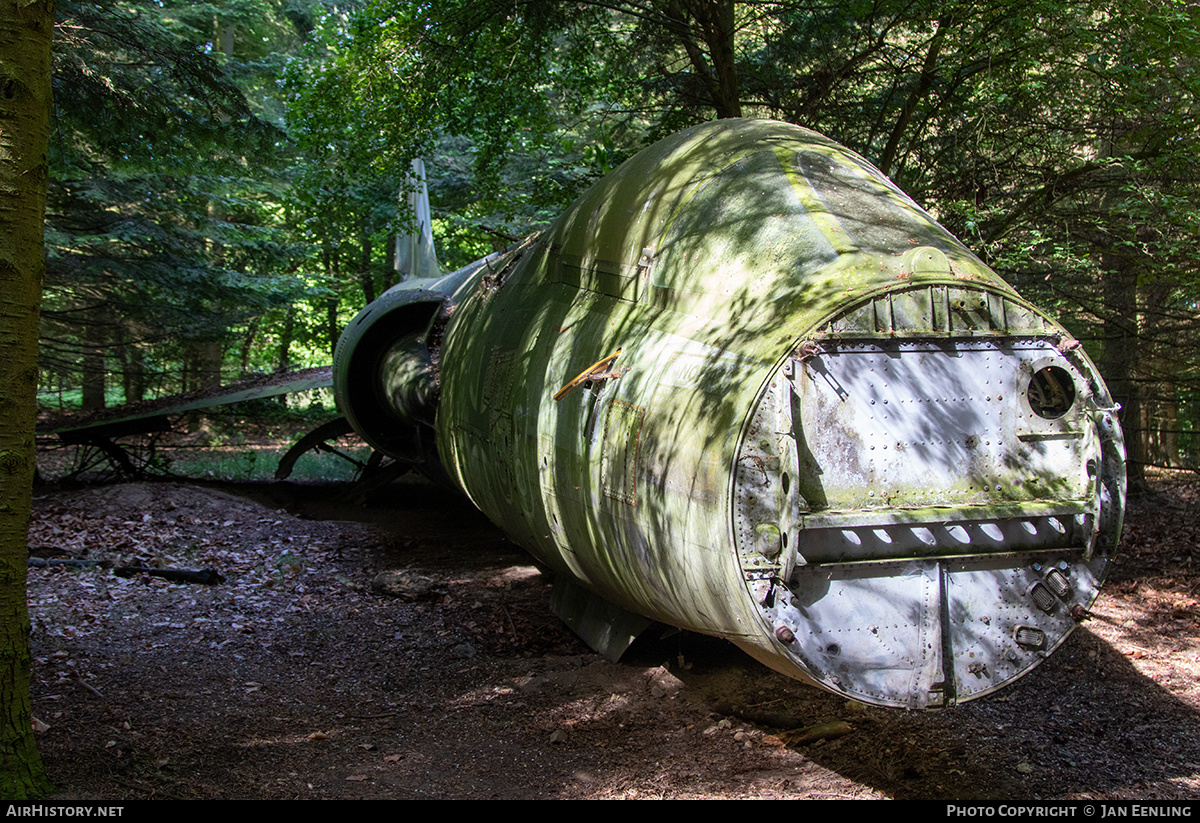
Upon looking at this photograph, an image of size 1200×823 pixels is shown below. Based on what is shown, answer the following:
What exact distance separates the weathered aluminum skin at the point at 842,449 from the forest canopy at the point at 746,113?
13.1 ft

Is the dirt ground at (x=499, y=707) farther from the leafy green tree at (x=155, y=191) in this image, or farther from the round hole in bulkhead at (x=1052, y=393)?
the leafy green tree at (x=155, y=191)

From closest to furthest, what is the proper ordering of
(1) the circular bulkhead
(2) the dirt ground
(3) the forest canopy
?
(1) the circular bulkhead < (2) the dirt ground < (3) the forest canopy

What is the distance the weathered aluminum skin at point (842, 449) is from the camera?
3451mm

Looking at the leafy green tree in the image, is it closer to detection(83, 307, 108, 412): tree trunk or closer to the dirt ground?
detection(83, 307, 108, 412): tree trunk

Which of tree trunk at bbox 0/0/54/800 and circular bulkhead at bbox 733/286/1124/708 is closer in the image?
circular bulkhead at bbox 733/286/1124/708

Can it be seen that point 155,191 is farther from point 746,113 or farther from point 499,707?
point 499,707

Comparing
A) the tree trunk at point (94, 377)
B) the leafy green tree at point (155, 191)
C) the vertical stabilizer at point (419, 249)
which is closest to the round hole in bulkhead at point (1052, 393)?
the leafy green tree at point (155, 191)

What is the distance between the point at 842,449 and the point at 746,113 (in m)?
8.54

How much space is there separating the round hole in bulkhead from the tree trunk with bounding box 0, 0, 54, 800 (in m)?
4.20

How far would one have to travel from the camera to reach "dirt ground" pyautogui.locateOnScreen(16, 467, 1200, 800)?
4.20m

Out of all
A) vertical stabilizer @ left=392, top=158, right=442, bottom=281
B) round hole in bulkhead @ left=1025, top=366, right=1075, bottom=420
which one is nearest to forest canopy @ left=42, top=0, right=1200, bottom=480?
vertical stabilizer @ left=392, top=158, right=442, bottom=281

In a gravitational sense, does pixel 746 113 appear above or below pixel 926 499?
above

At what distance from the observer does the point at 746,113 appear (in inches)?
438

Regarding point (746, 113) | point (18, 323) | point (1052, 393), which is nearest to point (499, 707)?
point (18, 323)
